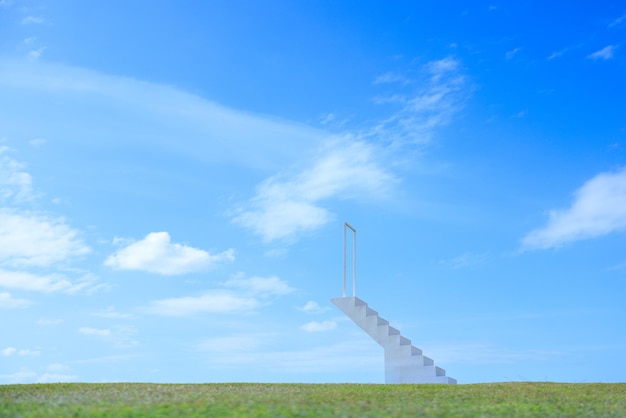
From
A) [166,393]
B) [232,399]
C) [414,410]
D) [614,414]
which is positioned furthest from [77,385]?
[614,414]

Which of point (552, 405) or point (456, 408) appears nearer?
point (456, 408)

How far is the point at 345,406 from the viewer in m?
8.50

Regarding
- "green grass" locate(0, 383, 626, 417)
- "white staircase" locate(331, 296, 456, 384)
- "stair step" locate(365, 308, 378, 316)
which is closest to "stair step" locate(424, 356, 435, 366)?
"white staircase" locate(331, 296, 456, 384)

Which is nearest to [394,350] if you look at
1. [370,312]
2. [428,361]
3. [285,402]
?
[428,361]

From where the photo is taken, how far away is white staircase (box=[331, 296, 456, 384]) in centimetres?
1691

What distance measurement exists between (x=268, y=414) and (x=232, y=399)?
1658 millimetres

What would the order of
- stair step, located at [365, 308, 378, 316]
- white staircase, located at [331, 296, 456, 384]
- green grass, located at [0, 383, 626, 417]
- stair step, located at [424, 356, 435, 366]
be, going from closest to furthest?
green grass, located at [0, 383, 626, 417] < white staircase, located at [331, 296, 456, 384] < stair step, located at [424, 356, 435, 366] < stair step, located at [365, 308, 378, 316]

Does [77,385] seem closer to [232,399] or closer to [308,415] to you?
[232,399]

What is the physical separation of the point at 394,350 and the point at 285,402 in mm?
8947

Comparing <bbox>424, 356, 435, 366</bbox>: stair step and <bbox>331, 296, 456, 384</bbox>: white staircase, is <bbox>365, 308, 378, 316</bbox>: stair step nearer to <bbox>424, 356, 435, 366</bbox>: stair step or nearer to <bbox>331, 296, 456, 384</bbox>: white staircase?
<bbox>331, 296, 456, 384</bbox>: white staircase

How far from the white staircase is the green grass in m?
4.83

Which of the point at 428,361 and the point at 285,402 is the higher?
the point at 428,361

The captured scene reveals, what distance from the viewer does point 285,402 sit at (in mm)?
8797

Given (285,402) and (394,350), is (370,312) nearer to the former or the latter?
(394,350)
